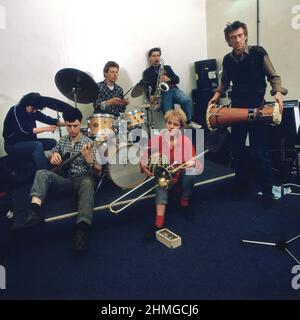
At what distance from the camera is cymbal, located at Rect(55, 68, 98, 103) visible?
359 centimetres

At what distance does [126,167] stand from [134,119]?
850mm

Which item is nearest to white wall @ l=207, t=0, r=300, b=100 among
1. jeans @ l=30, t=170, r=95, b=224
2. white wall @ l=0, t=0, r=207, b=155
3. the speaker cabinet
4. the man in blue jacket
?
the speaker cabinet

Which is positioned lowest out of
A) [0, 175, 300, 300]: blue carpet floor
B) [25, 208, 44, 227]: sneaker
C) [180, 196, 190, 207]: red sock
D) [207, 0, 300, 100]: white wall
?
[0, 175, 300, 300]: blue carpet floor

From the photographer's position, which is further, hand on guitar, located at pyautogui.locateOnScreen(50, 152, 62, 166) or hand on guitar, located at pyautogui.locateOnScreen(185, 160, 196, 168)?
hand on guitar, located at pyautogui.locateOnScreen(50, 152, 62, 166)

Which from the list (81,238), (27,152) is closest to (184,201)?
(81,238)

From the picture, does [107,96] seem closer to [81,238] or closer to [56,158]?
[56,158]

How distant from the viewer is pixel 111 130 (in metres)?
3.70

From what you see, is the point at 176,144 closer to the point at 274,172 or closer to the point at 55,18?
the point at 274,172

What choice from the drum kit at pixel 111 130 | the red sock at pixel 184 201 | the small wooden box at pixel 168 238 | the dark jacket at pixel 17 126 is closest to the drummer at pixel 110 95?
the drum kit at pixel 111 130

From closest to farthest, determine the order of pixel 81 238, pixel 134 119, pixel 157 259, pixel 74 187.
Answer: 1. pixel 157 259
2. pixel 81 238
3. pixel 74 187
4. pixel 134 119

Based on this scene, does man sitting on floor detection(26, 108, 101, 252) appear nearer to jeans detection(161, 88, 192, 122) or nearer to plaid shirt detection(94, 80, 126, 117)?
plaid shirt detection(94, 80, 126, 117)

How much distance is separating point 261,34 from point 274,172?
81.5 inches

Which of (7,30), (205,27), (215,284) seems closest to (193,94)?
(205,27)

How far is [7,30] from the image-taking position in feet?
14.7
